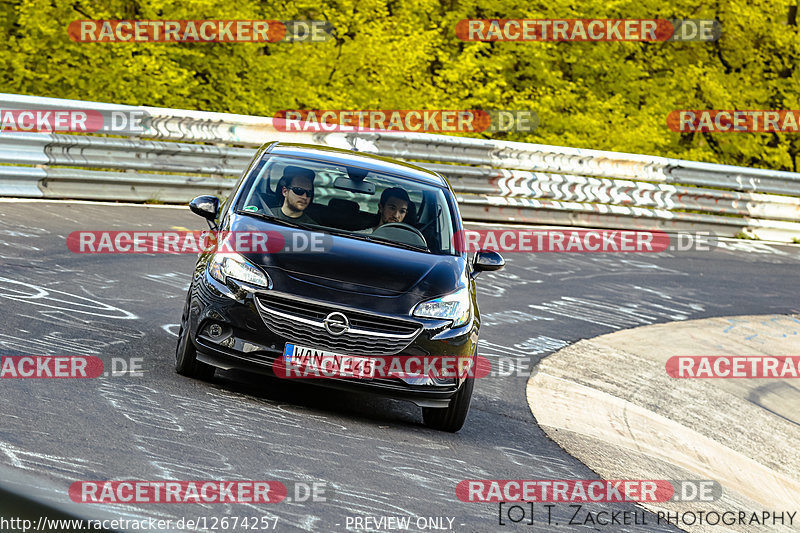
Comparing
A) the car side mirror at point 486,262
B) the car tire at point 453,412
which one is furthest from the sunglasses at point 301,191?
the car tire at point 453,412

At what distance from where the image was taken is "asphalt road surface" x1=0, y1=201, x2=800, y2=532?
5441mm

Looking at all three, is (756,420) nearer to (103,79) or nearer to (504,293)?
(504,293)

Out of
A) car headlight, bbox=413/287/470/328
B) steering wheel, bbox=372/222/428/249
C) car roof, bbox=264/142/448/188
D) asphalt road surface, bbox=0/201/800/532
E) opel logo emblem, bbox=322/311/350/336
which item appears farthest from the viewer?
car roof, bbox=264/142/448/188

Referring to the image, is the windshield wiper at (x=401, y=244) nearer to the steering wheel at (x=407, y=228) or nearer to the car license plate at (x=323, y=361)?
the steering wheel at (x=407, y=228)

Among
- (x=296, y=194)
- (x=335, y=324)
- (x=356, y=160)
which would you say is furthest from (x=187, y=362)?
(x=356, y=160)

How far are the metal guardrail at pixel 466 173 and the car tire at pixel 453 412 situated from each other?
8009 millimetres

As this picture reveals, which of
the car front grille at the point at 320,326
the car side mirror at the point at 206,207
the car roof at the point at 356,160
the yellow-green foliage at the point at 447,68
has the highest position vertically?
the yellow-green foliage at the point at 447,68

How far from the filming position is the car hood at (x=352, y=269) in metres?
7.05

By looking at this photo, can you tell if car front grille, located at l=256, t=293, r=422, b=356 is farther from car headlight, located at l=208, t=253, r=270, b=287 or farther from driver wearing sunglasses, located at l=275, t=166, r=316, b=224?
driver wearing sunglasses, located at l=275, t=166, r=316, b=224

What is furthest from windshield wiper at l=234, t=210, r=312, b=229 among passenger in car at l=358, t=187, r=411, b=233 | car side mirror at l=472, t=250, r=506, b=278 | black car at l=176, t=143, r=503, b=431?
car side mirror at l=472, t=250, r=506, b=278

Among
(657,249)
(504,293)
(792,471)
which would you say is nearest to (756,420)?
(792,471)

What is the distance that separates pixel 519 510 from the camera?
602cm

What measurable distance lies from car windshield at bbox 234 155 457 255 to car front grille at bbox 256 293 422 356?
1.00m

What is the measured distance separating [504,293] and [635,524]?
758 cm
